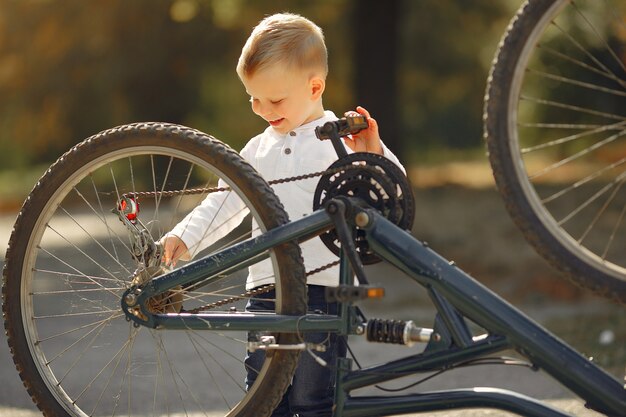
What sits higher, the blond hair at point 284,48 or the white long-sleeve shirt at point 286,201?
the blond hair at point 284,48

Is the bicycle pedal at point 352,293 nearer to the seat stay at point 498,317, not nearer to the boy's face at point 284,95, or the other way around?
the seat stay at point 498,317

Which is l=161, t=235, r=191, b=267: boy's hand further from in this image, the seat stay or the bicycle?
the seat stay

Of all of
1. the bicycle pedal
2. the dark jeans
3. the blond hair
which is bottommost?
the dark jeans

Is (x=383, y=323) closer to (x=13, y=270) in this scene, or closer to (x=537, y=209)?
(x=537, y=209)

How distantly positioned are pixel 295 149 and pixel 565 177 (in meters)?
11.7

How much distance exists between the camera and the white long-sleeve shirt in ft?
11.4

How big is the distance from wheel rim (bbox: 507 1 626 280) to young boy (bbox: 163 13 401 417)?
61 cm

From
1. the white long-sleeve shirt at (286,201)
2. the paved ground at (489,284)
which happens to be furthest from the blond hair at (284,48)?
the paved ground at (489,284)

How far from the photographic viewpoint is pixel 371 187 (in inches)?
122

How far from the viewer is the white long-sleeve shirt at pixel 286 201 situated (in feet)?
11.4

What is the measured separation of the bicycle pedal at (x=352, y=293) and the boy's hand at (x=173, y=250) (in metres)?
0.71

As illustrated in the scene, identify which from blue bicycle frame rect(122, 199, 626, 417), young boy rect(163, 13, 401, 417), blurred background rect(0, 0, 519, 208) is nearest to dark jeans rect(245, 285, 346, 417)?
young boy rect(163, 13, 401, 417)

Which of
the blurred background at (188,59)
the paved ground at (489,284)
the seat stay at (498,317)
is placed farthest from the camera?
the blurred background at (188,59)

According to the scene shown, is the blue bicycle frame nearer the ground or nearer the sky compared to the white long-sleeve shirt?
nearer the ground
